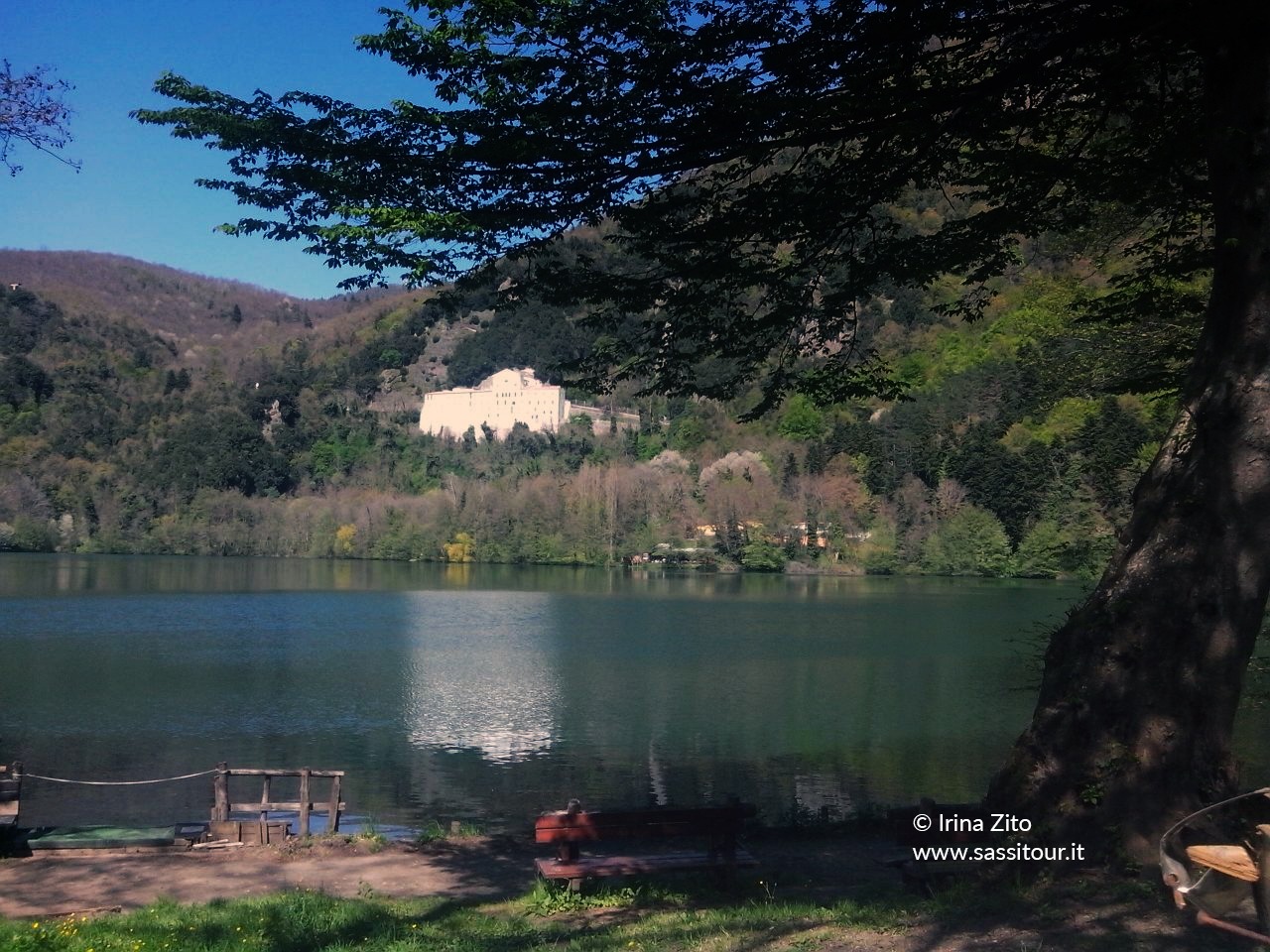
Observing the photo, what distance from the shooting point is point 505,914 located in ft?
26.0

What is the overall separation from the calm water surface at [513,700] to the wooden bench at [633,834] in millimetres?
4450

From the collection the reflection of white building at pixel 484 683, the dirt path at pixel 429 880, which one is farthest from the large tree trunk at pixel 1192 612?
the reflection of white building at pixel 484 683

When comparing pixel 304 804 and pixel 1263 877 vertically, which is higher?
pixel 1263 877

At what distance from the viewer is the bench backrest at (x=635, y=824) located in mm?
8125

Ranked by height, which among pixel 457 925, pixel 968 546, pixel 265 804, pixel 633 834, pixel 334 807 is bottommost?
pixel 334 807

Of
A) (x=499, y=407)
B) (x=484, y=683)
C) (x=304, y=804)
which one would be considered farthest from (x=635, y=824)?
(x=499, y=407)

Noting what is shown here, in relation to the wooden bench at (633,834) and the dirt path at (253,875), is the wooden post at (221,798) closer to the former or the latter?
the dirt path at (253,875)

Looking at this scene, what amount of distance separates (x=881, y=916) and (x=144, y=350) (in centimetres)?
18581

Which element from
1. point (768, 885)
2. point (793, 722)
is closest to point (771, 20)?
point (768, 885)

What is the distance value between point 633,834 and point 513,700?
53.2 ft

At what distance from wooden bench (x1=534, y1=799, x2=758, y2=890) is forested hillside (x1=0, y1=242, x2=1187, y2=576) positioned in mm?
16296

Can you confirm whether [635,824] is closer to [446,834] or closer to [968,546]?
[446,834]

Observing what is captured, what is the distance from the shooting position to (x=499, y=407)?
5276 inches

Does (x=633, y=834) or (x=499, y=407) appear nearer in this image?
(x=633, y=834)
